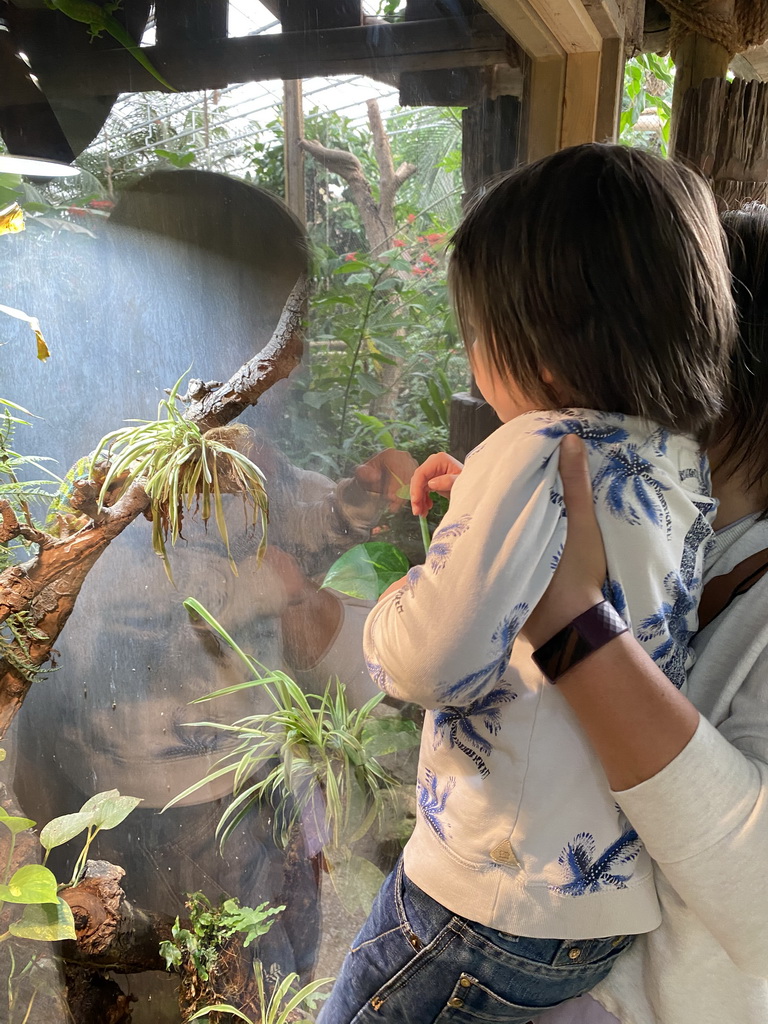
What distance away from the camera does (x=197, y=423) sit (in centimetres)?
112

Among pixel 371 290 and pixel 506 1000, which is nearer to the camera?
pixel 506 1000

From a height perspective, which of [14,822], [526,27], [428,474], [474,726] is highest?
[526,27]

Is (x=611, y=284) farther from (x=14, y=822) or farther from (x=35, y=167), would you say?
(x=14, y=822)

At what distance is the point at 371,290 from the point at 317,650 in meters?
0.64

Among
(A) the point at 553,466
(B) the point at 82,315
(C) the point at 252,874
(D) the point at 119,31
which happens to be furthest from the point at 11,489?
(C) the point at 252,874

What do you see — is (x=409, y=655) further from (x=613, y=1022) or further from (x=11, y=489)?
(x=11, y=489)

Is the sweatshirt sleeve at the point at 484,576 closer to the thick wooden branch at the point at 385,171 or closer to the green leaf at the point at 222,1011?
the thick wooden branch at the point at 385,171

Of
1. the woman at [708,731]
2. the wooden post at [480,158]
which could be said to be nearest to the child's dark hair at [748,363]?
the woman at [708,731]

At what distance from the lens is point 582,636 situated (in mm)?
598

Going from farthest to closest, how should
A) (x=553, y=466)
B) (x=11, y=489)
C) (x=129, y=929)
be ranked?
1. (x=129, y=929)
2. (x=11, y=489)
3. (x=553, y=466)

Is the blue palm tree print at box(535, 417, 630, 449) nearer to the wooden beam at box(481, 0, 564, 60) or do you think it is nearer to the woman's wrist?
the woman's wrist

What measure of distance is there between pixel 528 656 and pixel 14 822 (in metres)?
0.79

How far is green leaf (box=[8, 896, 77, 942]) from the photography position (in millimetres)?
1053

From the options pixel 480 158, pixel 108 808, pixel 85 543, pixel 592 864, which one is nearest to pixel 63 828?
pixel 108 808
